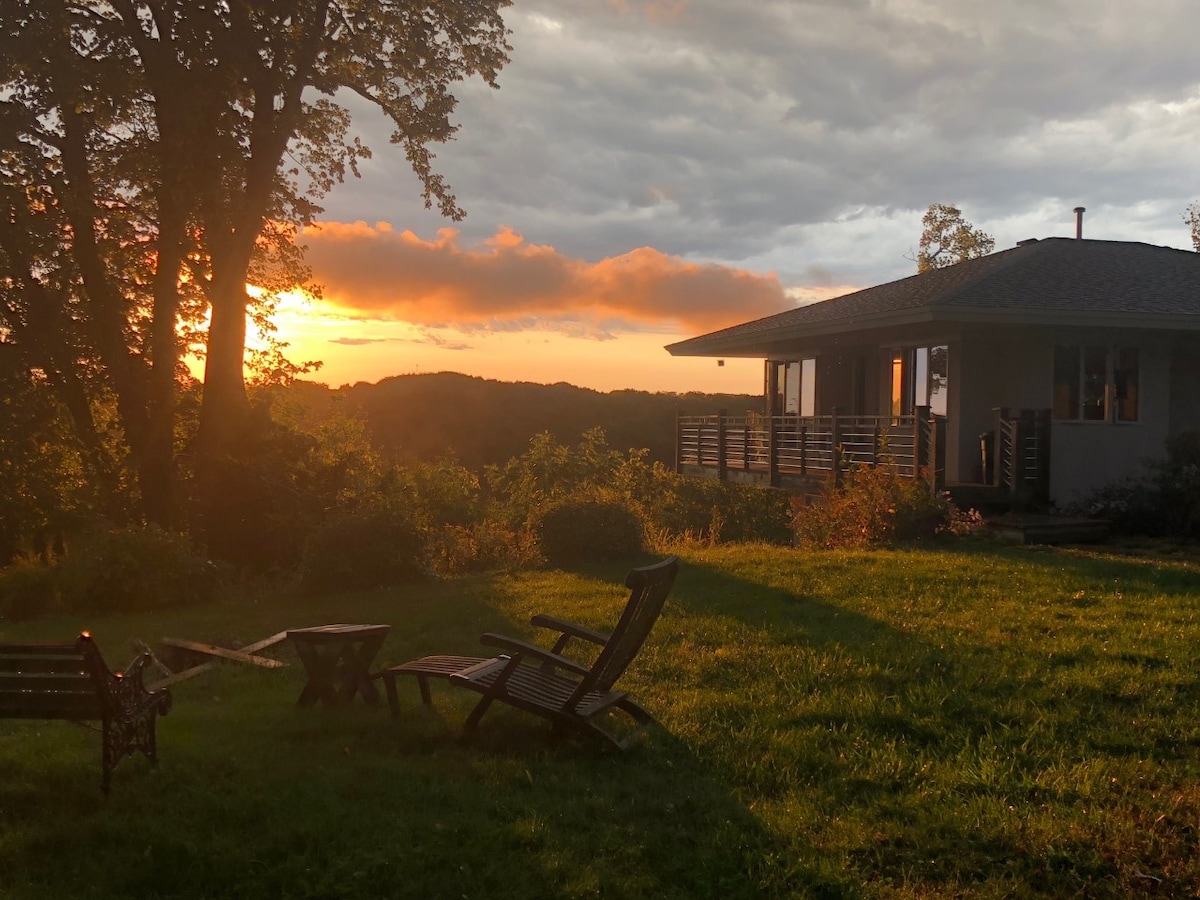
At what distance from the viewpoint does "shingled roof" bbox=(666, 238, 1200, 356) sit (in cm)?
1617

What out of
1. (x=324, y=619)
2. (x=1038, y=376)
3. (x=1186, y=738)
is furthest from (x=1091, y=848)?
(x=1038, y=376)

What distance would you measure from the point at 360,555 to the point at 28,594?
176 inches

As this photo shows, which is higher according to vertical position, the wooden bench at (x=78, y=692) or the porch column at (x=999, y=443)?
the porch column at (x=999, y=443)

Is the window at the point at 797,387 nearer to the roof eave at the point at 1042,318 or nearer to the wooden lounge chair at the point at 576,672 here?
the roof eave at the point at 1042,318

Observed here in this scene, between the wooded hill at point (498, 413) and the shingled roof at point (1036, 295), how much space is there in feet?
145

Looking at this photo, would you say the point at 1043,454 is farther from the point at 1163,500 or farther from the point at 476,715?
the point at 476,715

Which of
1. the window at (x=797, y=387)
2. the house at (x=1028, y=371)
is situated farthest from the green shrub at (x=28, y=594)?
the window at (x=797, y=387)

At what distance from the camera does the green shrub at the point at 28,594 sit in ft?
44.6

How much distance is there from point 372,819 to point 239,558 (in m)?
13.5

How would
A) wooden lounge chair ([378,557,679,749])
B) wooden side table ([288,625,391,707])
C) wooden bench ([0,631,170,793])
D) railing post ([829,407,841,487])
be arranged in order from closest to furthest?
1. wooden bench ([0,631,170,793])
2. wooden lounge chair ([378,557,679,749])
3. wooden side table ([288,625,391,707])
4. railing post ([829,407,841,487])

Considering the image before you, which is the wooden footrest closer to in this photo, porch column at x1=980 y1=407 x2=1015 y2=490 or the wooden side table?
the wooden side table

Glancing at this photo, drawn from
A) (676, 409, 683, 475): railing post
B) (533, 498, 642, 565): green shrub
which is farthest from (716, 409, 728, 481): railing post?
(533, 498, 642, 565): green shrub

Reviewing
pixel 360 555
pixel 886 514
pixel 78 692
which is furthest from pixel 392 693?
pixel 886 514

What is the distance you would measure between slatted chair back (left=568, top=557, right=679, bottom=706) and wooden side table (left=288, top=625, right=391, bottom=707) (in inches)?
67.4
